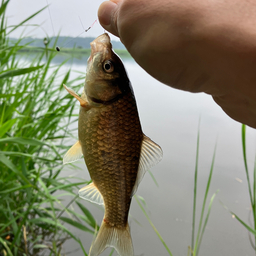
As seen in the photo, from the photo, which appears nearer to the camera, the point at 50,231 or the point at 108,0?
the point at 108,0

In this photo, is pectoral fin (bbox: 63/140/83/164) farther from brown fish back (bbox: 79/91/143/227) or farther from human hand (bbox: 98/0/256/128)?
human hand (bbox: 98/0/256/128)

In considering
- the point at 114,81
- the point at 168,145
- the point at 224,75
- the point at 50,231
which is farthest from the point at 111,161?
the point at 168,145

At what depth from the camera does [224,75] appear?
1.31ft

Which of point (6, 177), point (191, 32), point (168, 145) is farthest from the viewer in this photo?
point (168, 145)

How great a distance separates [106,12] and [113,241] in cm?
53

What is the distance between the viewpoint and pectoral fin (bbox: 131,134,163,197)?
A: 0.57 metres

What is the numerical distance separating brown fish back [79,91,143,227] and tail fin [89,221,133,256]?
44 mm

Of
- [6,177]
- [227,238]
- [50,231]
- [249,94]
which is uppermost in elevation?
[249,94]

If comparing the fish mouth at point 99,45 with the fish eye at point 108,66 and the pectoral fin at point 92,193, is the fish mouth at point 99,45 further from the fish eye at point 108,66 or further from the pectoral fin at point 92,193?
the pectoral fin at point 92,193

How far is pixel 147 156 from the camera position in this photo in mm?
583

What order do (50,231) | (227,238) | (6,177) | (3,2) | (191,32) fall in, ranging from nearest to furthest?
1. (191,32)
2. (3,2)
3. (6,177)
4. (50,231)
5. (227,238)

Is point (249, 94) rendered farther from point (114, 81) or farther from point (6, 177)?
point (6, 177)

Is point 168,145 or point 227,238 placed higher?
point 168,145

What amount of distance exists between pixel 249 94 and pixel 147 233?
152cm
